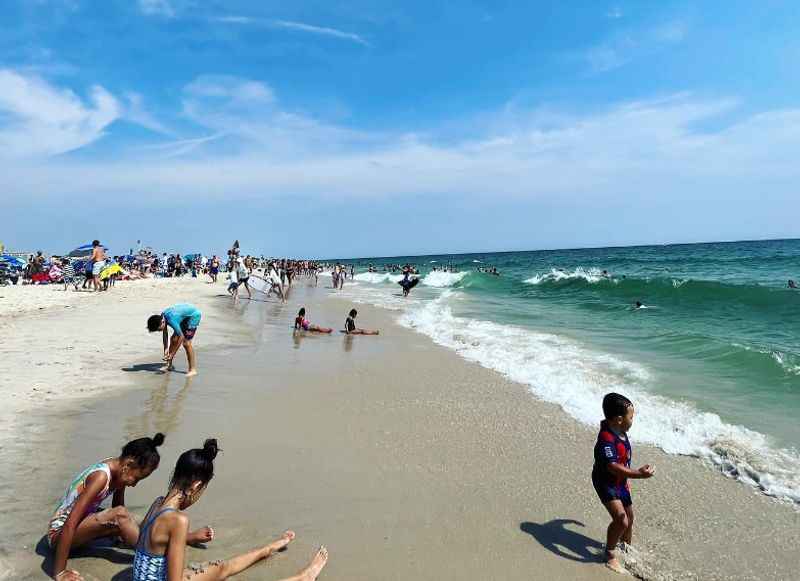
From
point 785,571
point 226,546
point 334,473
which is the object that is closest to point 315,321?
point 334,473

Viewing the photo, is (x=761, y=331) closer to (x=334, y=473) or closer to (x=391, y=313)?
(x=391, y=313)

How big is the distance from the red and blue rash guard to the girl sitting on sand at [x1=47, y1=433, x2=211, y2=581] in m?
2.99

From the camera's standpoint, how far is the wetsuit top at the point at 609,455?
3604mm

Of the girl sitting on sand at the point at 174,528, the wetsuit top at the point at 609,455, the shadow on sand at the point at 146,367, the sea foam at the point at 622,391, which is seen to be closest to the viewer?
the girl sitting on sand at the point at 174,528

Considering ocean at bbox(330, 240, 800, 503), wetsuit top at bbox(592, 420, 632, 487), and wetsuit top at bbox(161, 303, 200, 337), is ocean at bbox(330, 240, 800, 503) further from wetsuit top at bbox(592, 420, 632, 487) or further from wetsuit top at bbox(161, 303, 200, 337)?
wetsuit top at bbox(161, 303, 200, 337)

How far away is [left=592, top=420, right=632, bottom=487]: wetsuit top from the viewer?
11.8 feet

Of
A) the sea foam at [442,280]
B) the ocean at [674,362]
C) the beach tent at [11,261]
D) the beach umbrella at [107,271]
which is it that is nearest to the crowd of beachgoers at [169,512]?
the ocean at [674,362]

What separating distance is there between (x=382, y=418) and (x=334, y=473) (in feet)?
5.44

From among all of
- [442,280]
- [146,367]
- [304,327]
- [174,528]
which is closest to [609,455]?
[174,528]

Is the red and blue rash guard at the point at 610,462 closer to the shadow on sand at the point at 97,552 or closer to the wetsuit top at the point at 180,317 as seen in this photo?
the shadow on sand at the point at 97,552

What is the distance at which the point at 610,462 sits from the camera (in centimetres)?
358

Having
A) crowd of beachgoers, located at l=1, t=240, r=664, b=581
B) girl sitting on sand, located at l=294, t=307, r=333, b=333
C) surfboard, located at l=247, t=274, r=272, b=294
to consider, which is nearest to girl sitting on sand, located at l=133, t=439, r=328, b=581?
crowd of beachgoers, located at l=1, t=240, r=664, b=581

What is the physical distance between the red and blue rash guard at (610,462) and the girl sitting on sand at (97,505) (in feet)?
9.82

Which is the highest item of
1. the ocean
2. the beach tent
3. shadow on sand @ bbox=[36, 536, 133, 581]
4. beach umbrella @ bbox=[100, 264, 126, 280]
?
the beach tent
